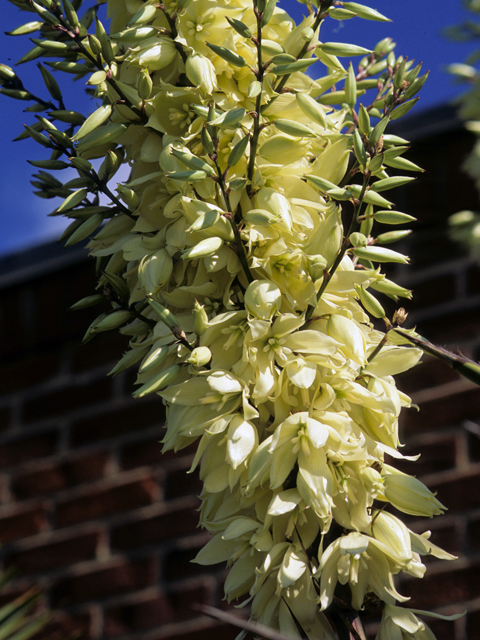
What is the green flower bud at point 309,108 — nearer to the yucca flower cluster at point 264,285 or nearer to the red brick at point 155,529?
the yucca flower cluster at point 264,285

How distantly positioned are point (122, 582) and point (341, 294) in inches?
31.8

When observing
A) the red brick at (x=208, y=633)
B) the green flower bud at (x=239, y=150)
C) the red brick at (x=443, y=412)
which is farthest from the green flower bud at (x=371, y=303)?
the red brick at (x=208, y=633)

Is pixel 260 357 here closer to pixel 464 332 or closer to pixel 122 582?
pixel 464 332

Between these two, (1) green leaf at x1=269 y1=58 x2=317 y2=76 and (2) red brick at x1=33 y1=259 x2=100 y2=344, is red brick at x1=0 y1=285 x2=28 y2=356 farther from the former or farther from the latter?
(1) green leaf at x1=269 y1=58 x2=317 y2=76

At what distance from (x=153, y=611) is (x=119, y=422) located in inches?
12.2

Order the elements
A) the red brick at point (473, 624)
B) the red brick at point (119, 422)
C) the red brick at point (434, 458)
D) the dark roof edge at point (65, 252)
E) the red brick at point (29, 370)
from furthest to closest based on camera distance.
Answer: the red brick at point (29, 370)
the red brick at point (119, 422)
the dark roof edge at point (65, 252)
the red brick at point (434, 458)
the red brick at point (473, 624)

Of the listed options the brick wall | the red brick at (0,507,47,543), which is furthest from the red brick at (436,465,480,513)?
the red brick at (0,507,47,543)

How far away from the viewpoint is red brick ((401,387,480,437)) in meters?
0.92

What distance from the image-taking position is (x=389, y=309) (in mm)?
984

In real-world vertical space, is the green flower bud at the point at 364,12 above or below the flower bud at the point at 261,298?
above

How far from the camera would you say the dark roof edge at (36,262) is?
1.21 m

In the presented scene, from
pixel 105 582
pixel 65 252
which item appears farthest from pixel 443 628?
pixel 65 252

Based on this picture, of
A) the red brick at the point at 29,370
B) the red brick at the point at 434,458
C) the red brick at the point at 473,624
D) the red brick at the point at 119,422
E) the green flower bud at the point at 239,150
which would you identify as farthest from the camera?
the red brick at the point at 29,370

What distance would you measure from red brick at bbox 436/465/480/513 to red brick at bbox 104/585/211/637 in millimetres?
382
